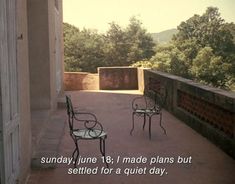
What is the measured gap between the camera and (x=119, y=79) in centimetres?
1591

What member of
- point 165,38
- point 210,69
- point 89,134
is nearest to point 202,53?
point 210,69

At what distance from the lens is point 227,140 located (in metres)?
5.92

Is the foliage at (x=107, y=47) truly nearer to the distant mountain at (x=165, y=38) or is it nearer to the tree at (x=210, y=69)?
the distant mountain at (x=165, y=38)

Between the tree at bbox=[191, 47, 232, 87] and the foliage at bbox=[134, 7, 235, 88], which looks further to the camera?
the tree at bbox=[191, 47, 232, 87]

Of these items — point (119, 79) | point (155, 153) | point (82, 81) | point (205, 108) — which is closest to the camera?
point (155, 153)

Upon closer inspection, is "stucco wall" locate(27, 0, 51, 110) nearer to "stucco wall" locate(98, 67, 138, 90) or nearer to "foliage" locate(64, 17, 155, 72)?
"stucco wall" locate(98, 67, 138, 90)

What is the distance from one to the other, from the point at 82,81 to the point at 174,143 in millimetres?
10126

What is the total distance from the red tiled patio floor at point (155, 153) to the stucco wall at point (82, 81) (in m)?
7.01

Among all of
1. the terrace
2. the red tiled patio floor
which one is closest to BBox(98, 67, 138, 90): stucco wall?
the terrace

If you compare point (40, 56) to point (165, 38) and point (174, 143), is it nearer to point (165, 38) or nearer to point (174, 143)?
point (174, 143)

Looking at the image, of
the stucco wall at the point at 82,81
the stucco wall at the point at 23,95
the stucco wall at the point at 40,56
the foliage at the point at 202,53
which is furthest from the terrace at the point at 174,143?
the foliage at the point at 202,53

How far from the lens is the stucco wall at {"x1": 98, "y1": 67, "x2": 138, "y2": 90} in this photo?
15883 millimetres

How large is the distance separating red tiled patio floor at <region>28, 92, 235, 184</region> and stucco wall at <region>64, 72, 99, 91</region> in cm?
701

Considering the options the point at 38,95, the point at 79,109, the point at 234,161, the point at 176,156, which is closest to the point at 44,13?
the point at 38,95
